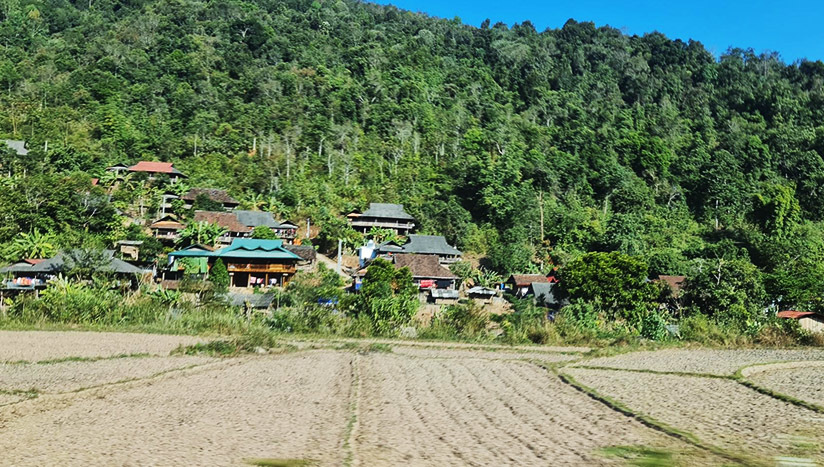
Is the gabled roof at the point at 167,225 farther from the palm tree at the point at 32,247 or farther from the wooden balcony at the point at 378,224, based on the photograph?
the wooden balcony at the point at 378,224

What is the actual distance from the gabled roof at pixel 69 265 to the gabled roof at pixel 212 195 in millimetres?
13827

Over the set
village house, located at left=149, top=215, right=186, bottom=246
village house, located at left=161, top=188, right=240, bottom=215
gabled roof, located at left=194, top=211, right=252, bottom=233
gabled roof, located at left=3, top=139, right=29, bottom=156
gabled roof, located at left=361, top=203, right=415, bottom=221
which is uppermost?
gabled roof, located at left=3, top=139, right=29, bottom=156

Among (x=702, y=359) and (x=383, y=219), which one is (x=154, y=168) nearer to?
(x=383, y=219)

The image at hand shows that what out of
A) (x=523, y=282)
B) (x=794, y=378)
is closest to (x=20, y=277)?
(x=523, y=282)

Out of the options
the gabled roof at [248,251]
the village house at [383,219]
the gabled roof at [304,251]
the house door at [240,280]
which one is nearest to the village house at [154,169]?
the gabled roof at [248,251]

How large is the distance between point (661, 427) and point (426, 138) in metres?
55.1

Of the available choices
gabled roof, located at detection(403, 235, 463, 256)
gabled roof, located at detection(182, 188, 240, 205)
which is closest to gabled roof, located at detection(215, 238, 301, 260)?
gabled roof, located at detection(403, 235, 463, 256)

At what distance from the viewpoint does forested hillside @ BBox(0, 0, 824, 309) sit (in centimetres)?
4297

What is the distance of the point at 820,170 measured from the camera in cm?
5859

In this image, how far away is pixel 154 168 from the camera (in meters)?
47.1

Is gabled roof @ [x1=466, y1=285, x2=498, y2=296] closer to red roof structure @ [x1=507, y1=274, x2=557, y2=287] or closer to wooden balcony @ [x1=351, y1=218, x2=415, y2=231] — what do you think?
red roof structure @ [x1=507, y1=274, x2=557, y2=287]

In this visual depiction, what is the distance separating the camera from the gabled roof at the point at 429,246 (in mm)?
41188

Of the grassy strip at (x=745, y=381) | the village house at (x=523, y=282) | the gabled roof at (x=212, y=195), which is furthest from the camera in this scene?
the gabled roof at (x=212, y=195)

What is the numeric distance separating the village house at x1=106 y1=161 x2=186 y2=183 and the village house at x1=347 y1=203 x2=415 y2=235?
1425 cm
